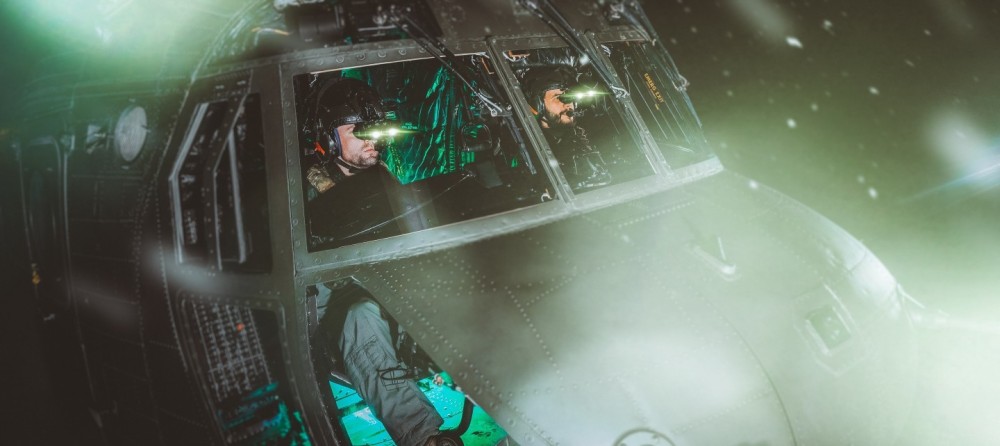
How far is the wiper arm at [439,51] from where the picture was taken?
87.3 inches

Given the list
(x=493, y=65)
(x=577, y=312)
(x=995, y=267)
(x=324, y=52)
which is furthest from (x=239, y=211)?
(x=995, y=267)

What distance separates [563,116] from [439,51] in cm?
98

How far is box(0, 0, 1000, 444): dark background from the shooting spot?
3.24 m

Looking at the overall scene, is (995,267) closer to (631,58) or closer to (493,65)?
(631,58)

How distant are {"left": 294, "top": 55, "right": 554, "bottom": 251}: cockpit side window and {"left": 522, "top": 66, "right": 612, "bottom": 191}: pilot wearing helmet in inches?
12.9

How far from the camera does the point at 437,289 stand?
6.15 feet

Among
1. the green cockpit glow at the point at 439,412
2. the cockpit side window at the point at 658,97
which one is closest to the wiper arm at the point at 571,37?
the cockpit side window at the point at 658,97

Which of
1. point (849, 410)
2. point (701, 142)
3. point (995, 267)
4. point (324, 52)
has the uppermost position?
point (324, 52)

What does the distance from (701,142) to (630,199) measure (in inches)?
35.4

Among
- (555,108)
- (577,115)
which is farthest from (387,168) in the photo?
(577,115)

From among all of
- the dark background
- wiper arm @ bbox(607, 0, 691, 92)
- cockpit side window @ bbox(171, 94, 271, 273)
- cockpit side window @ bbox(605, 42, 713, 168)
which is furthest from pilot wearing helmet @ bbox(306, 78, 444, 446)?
the dark background

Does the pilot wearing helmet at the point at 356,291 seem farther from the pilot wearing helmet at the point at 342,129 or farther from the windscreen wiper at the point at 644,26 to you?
the windscreen wiper at the point at 644,26

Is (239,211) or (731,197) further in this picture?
(731,197)

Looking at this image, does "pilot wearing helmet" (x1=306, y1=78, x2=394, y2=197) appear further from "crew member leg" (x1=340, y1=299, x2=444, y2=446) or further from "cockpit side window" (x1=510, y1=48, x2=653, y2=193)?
"cockpit side window" (x1=510, y1=48, x2=653, y2=193)
